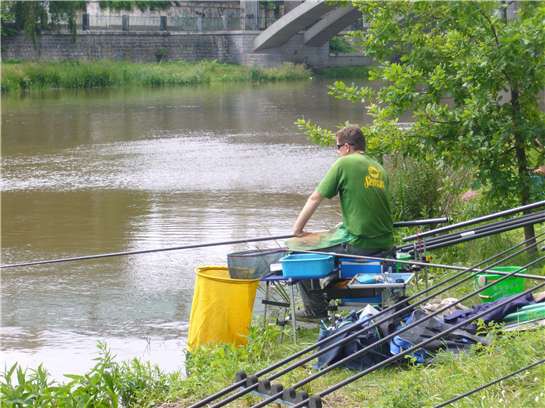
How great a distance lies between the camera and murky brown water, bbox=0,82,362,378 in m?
7.91

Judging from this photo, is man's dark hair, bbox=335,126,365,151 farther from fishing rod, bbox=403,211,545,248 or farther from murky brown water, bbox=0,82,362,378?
murky brown water, bbox=0,82,362,378

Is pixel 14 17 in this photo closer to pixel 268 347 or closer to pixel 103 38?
pixel 103 38

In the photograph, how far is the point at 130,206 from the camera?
534 inches

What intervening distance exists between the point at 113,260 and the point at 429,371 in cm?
531

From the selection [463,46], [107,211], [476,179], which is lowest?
[107,211]

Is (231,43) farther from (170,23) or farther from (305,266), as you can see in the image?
(305,266)

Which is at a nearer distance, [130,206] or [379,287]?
[379,287]

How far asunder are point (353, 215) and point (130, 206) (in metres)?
7.08

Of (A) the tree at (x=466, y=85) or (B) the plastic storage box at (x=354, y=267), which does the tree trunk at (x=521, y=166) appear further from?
(B) the plastic storage box at (x=354, y=267)

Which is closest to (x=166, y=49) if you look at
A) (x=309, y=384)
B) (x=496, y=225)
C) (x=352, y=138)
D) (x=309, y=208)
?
(x=352, y=138)

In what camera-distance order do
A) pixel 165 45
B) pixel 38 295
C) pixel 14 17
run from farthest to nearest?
pixel 165 45 → pixel 14 17 → pixel 38 295

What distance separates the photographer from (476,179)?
8484mm

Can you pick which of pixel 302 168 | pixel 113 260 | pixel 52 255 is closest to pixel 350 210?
pixel 113 260

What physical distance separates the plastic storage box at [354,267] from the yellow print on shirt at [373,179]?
48cm
